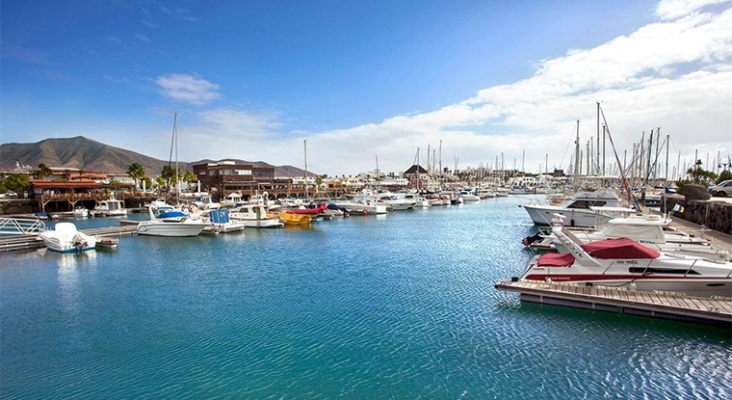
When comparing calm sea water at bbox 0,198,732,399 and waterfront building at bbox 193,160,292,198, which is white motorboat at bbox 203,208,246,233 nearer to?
calm sea water at bbox 0,198,732,399

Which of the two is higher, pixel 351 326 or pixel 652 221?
pixel 652 221

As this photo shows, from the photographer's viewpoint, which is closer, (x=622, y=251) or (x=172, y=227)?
(x=622, y=251)

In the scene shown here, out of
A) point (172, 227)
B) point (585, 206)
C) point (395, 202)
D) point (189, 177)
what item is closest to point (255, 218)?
point (172, 227)

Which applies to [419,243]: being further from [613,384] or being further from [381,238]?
[613,384]

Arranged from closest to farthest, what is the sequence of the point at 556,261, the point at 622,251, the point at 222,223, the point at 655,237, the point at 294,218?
1. the point at 622,251
2. the point at 556,261
3. the point at 655,237
4. the point at 222,223
5. the point at 294,218

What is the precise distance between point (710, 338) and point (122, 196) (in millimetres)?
99470

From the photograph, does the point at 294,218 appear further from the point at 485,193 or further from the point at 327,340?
the point at 485,193

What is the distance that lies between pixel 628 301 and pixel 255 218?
4261 cm

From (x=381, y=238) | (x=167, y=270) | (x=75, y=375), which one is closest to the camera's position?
(x=75, y=375)

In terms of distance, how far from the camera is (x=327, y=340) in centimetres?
1487

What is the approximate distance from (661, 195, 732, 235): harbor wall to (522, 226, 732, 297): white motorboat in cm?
1520

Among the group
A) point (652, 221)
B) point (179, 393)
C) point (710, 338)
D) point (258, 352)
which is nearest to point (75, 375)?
point (179, 393)

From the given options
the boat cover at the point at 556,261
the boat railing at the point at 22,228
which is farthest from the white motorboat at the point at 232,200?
the boat cover at the point at 556,261

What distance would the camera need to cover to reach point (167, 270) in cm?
2700
